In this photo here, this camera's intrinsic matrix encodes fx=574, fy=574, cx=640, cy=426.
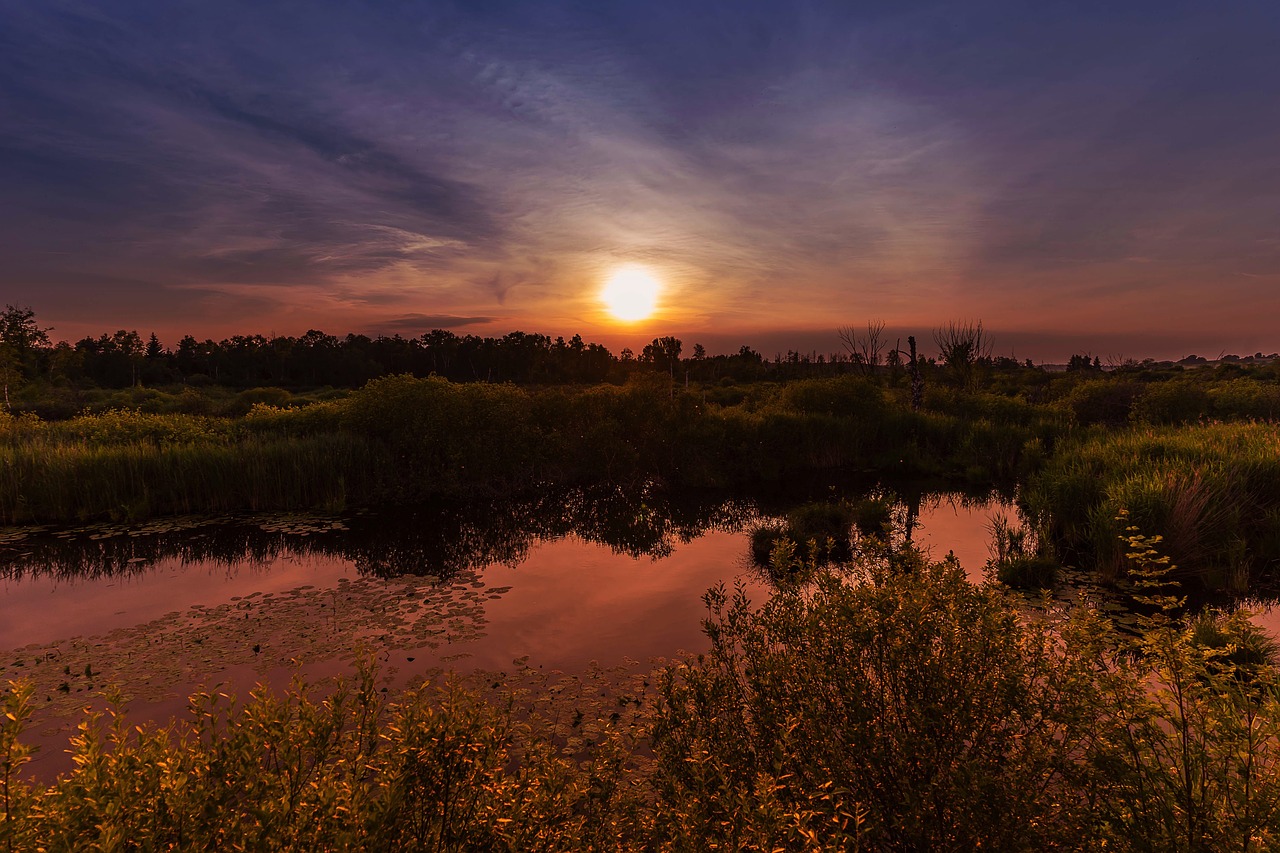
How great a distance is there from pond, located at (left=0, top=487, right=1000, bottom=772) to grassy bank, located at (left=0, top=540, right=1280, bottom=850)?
1889 mm

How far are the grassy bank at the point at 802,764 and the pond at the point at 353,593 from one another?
6.20 ft

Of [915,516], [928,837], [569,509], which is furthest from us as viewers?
[569,509]

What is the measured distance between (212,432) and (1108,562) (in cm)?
2464

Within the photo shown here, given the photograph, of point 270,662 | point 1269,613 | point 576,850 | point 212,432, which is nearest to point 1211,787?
point 576,850

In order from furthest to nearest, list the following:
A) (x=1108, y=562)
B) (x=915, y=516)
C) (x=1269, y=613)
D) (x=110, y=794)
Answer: (x=915, y=516) < (x=1108, y=562) < (x=1269, y=613) < (x=110, y=794)

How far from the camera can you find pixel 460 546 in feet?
45.0

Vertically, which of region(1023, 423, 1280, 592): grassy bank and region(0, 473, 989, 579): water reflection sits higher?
region(1023, 423, 1280, 592): grassy bank

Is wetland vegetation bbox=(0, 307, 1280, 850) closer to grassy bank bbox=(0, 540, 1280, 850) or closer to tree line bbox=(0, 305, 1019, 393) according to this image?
grassy bank bbox=(0, 540, 1280, 850)

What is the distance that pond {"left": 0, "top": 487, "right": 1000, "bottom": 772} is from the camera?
7.88 meters

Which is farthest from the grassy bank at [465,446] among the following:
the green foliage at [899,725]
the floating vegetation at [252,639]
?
the green foliage at [899,725]

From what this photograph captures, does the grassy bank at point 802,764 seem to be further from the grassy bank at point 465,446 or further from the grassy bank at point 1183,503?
the grassy bank at point 465,446

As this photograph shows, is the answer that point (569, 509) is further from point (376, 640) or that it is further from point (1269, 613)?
point (1269, 613)

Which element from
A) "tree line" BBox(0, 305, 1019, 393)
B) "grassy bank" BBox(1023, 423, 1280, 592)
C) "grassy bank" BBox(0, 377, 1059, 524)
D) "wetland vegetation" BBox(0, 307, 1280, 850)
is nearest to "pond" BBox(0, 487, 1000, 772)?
"wetland vegetation" BBox(0, 307, 1280, 850)

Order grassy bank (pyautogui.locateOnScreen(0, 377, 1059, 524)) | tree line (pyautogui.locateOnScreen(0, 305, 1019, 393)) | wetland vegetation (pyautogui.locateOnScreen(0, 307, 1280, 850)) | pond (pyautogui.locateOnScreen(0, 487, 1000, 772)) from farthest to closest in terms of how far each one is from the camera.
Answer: tree line (pyautogui.locateOnScreen(0, 305, 1019, 393)) < grassy bank (pyautogui.locateOnScreen(0, 377, 1059, 524)) < pond (pyautogui.locateOnScreen(0, 487, 1000, 772)) < wetland vegetation (pyautogui.locateOnScreen(0, 307, 1280, 850))
